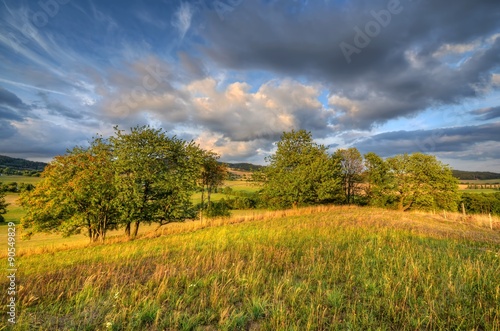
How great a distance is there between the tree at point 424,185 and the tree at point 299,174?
2193cm

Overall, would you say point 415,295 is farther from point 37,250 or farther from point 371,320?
point 37,250

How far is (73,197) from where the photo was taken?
19250mm

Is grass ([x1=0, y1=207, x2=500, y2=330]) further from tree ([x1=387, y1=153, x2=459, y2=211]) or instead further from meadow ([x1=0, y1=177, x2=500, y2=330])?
tree ([x1=387, y1=153, x2=459, y2=211])

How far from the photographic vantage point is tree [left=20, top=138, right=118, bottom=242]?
63.5ft

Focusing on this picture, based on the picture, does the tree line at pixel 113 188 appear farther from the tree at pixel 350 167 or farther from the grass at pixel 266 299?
the tree at pixel 350 167

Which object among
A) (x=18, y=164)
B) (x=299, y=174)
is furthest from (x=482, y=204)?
(x=18, y=164)

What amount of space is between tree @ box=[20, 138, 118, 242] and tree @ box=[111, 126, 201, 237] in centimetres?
131

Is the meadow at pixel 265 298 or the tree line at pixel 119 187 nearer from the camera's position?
the meadow at pixel 265 298

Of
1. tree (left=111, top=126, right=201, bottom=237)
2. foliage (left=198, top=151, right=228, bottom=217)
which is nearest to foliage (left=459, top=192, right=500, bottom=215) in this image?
foliage (left=198, top=151, right=228, bottom=217)

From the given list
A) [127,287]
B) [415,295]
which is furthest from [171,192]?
[415,295]

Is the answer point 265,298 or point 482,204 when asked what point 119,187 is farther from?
point 482,204

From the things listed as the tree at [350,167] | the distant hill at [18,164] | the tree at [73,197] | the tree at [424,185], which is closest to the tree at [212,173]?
the tree at [73,197]

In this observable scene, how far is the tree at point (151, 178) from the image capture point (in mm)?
20656

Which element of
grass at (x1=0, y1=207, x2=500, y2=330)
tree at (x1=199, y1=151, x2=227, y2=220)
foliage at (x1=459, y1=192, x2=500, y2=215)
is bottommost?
foliage at (x1=459, y1=192, x2=500, y2=215)
